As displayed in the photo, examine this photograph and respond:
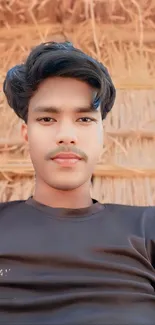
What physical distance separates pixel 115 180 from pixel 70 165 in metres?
0.46

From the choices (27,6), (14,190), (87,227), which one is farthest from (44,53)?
(27,6)

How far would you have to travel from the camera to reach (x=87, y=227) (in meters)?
0.89

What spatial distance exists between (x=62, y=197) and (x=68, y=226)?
0.07 meters

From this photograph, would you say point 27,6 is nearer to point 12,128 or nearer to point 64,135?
point 12,128

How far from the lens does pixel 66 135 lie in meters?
0.89

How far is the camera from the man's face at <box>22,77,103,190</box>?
2.93 feet

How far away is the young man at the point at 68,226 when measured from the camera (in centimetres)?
80

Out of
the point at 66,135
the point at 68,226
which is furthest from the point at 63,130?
the point at 68,226

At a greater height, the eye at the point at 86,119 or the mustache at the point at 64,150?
the eye at the point at 86,119

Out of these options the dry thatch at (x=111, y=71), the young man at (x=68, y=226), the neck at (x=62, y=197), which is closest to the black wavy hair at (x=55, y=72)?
the young man at (x=68, y=226)

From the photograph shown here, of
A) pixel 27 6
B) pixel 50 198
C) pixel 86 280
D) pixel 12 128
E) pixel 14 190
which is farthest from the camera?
pixel 27 6

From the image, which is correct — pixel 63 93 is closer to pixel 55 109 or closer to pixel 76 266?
pixel 55 109

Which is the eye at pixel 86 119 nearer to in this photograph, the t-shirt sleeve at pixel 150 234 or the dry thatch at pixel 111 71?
the t-shirt sleeve at pixel 150 234

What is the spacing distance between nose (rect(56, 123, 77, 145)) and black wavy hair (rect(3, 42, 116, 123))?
0.20 ft
